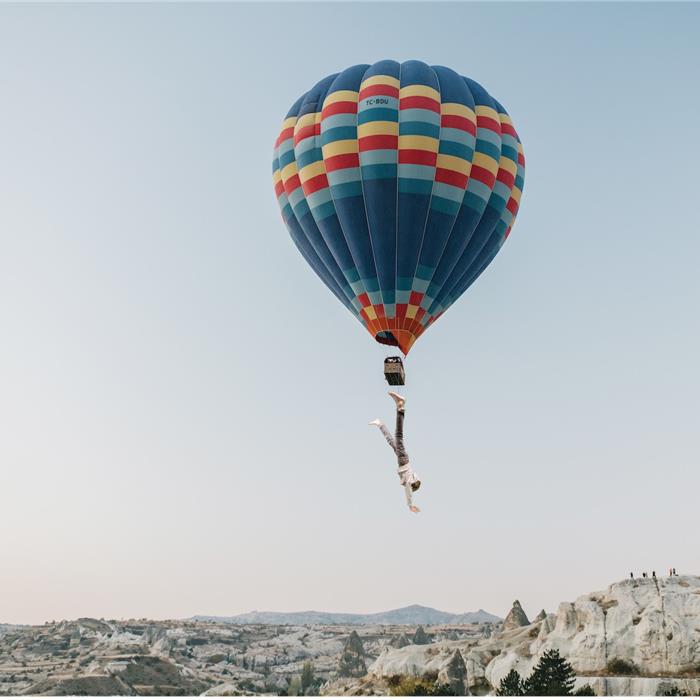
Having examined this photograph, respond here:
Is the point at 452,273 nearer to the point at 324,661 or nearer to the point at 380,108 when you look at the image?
the point at 380,108

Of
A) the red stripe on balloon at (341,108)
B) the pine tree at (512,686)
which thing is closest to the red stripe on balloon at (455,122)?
the red stripe on balloon at (341,108)

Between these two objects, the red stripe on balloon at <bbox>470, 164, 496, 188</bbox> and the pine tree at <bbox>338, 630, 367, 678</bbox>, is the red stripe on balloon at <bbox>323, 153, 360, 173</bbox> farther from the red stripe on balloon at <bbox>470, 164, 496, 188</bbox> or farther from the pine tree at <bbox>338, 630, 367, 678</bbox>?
the pine tree at <bbox>338, 630, 367, 678</bbox>

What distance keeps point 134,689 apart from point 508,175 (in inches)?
4973

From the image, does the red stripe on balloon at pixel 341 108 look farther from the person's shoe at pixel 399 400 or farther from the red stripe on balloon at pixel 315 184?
the person's shoe at pixel 399 400

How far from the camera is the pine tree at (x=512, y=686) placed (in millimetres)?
59188

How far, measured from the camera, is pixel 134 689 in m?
139

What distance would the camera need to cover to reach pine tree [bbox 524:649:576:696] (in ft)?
181

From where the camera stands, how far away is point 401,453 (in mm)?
27875

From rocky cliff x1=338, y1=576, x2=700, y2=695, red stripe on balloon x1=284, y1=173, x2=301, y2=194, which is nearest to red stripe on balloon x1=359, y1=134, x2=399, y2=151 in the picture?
red stripe on balloon x1=284, y1=173, x2=301, y2=194

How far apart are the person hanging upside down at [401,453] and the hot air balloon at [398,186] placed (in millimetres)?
1214

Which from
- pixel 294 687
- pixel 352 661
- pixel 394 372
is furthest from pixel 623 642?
pixel 352 661

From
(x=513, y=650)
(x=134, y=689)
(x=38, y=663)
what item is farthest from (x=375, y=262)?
(x=38, y=663)

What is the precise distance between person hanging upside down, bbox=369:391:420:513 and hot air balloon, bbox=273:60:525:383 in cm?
121

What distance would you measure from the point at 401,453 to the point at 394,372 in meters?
2.90
